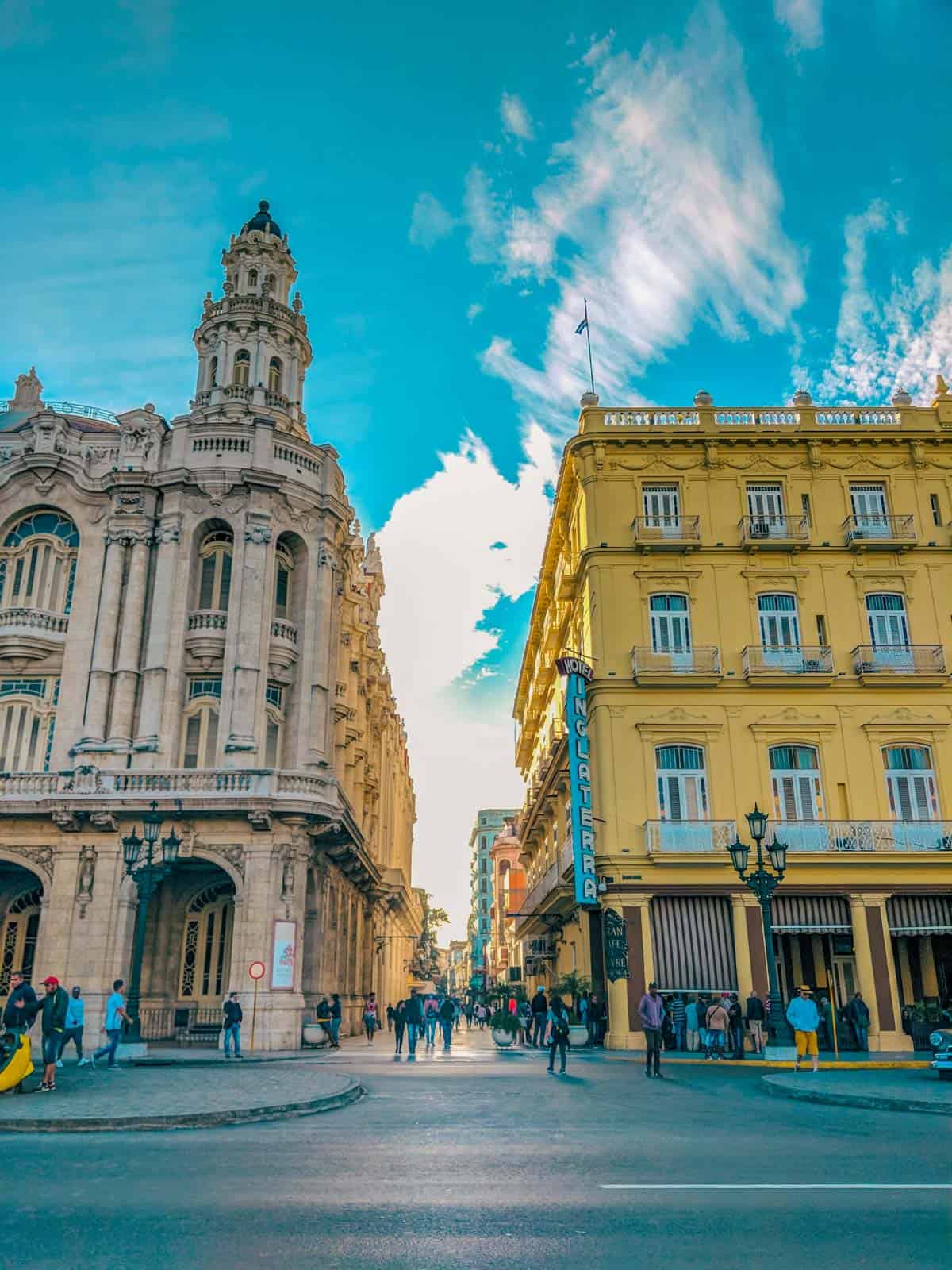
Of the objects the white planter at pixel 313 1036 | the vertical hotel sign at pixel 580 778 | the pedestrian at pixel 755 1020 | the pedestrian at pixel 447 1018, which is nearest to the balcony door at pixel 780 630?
the vertical hotel sign at pixel 580 778

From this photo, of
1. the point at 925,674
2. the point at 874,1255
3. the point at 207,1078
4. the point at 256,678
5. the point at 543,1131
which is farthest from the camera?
the point at 256,678

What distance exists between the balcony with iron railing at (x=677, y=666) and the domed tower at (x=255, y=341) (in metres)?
17.5

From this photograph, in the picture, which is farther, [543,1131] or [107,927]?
[107,927]

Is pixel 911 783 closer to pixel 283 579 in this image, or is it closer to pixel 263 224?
pixel 283 579

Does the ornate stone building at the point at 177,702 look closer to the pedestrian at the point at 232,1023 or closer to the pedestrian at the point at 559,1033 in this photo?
the pedestrian at the point at 232,1023

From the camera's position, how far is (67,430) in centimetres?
3431

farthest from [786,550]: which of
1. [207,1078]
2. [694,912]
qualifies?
[207,1078]

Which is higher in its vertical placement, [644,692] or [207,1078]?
[644,692]

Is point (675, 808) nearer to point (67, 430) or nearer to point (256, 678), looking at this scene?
point (256, 678)

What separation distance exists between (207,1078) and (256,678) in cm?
1538

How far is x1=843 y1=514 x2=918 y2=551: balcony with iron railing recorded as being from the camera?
99.8 ft

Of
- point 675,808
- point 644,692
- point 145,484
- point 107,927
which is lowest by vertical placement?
point 107,927

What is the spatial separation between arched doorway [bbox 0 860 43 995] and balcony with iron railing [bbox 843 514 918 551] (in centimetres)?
2751

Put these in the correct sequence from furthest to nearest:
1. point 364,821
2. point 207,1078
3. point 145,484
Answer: point 364,821
point 145,484
point 207,1078
